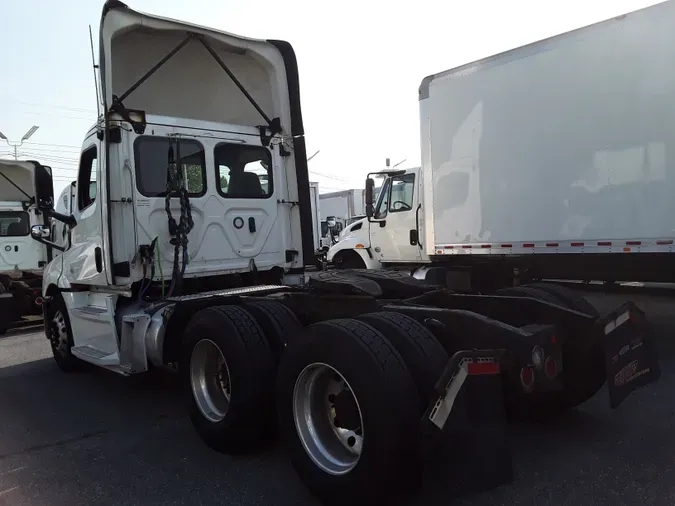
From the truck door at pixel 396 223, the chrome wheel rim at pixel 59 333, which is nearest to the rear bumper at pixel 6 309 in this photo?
the chrome wheel rim at pixel 59 333

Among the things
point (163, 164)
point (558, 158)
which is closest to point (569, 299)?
point (558, 158)


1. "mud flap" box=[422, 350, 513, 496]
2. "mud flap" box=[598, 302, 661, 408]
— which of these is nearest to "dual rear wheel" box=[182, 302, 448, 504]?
A: "mud flap" box=[422, 350, 513, 496]

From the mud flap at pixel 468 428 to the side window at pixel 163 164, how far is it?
378cm

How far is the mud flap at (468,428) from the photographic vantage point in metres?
2.65

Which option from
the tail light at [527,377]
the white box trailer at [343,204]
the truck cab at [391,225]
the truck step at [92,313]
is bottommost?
the tail light at [527,377]

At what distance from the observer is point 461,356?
8.84 ft

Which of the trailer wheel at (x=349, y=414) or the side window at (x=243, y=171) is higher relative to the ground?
the side window at (x=243, y=171)

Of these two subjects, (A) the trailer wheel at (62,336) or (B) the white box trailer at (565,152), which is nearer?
(B) the white box trailer at (565,152)

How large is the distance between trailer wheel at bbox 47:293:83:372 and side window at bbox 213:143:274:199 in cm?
244

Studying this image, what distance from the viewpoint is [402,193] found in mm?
9406

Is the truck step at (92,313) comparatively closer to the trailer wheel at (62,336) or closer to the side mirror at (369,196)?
the trailer wheel at (62,336)

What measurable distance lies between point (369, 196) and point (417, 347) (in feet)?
21.6

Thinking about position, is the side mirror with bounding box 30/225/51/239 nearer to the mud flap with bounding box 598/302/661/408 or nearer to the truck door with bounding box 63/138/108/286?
the truck door with bounding box 63/138/108/286

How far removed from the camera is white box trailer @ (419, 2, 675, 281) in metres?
6.21
